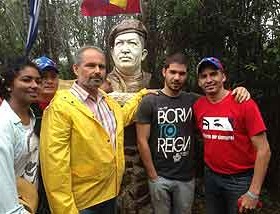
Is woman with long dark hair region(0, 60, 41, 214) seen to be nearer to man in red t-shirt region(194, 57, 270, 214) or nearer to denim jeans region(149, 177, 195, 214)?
denim jeans region(149, 177, 195, 214)

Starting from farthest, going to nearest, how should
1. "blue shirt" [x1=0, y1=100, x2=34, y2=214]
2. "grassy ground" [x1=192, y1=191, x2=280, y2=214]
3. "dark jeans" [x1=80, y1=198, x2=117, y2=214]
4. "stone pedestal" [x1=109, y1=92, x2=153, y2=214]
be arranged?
"grassy ground" [x1=192, y1=191, x2=280, y2=214]
"stone pedestal" [x1=109, y1=92, x2=153, y2=214]
"dark jeans" [x1=80, y1=198, x2=117, y2=214]
"blue shirt" [x1=0, y1=100, x2=34, y2=214]

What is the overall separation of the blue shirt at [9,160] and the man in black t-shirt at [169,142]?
1279mm

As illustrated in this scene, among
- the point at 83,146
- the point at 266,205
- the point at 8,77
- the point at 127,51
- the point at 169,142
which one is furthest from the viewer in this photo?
the point at 266,205

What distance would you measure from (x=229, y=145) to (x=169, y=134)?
1.55ft

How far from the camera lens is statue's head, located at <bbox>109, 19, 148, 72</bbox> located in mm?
4230

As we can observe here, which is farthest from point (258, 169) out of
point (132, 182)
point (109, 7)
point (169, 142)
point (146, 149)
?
point (109, 7)

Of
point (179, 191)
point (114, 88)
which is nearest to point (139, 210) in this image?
point (179, 191)

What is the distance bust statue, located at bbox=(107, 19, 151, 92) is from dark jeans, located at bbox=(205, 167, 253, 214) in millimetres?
1433

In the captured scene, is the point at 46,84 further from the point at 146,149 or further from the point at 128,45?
the point at 128,45

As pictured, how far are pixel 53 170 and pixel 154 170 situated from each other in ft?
2.98

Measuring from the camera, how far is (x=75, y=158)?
2746mm

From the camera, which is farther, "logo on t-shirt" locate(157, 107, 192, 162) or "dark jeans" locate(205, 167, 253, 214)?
"logo on t-shirt" locate(157, 107, 192, 162)

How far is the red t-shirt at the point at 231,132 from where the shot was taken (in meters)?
2.96

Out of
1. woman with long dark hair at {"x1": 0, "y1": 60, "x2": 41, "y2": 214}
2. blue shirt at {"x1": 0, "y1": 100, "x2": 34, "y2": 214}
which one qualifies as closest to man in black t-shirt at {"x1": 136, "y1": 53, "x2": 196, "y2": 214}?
woman with long dark hair at {"x1": 0, "y1": 60, "x2": 41, "y2": 214}
